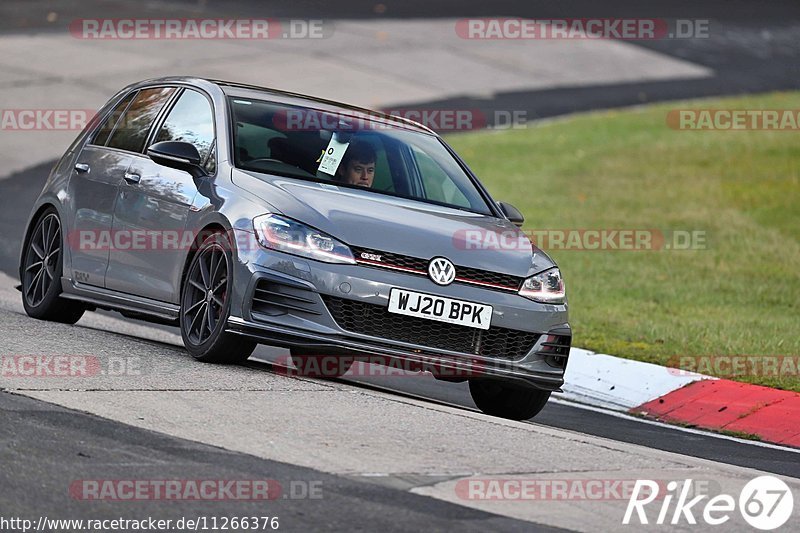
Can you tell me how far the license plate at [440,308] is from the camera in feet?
27.4

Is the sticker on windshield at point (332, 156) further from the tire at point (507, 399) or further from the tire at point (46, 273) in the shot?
the tire at point (46, 273)

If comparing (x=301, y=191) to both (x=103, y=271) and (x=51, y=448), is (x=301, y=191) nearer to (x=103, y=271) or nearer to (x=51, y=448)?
(x=103, y=271)

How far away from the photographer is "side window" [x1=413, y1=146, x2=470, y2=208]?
31.7 ft

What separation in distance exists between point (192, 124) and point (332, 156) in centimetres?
96

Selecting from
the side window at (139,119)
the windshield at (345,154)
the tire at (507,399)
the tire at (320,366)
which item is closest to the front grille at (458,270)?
the tire at (507,399)

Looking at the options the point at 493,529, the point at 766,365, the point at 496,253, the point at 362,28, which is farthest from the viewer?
the point at 362,28

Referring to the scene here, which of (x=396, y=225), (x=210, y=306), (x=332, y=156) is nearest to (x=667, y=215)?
(x=332, y=156)

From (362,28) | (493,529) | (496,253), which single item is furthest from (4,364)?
(362,28)

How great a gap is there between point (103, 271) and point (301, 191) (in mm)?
1749

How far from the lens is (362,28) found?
30.9 meters

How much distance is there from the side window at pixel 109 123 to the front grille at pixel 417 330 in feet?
9.52

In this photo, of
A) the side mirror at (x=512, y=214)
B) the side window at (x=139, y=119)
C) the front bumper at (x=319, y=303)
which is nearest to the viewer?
the front bumper at (x=319, y=303)

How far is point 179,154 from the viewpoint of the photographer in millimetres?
9070

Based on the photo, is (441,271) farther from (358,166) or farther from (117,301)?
(117,301)
